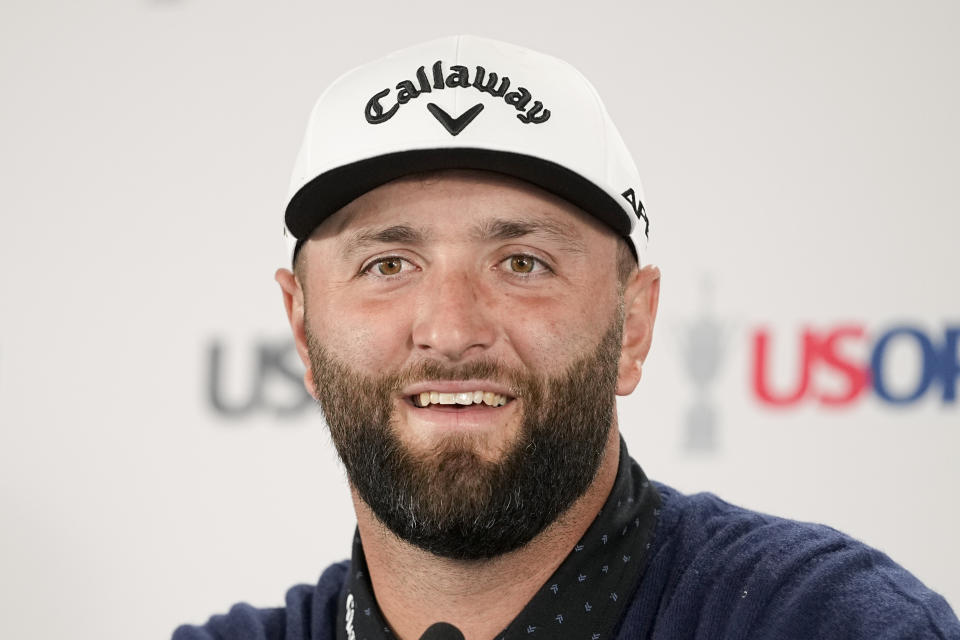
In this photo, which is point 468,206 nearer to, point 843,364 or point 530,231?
point 530,231

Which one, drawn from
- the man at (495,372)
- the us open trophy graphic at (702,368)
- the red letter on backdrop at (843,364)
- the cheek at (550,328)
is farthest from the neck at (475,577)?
the red letter on backdrop at (843,364)

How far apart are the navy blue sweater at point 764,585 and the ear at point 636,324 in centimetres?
14

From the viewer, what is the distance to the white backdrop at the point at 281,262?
2818 mm

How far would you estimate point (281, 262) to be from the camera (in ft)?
9.55

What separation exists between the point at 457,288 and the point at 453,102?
20cm

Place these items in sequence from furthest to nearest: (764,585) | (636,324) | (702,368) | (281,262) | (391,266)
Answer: (281,262) → (702,368) → (636,324) → (391,266) → (764,585)

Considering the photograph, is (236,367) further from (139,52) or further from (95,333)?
(139,52)

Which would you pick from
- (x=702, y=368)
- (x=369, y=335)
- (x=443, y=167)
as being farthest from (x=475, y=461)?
(x=702, y=368)

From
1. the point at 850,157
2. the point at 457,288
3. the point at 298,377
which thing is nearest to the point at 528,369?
the point at 457,288

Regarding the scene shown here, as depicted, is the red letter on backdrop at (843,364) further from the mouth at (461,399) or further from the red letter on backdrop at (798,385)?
the mouth at (461,399)

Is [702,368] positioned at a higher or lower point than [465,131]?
lower

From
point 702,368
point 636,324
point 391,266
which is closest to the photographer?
point 391,266

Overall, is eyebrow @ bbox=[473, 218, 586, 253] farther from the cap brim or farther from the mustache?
the mustache

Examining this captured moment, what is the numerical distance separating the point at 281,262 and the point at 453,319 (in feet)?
6.00
